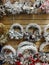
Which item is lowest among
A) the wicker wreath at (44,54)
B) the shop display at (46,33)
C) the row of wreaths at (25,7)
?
the wicker wreath at (44,54)

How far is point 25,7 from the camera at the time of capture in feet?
6.56

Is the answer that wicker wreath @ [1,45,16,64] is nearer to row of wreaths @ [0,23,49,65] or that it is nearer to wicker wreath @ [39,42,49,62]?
row of wreaths @ [0,23,49,65]

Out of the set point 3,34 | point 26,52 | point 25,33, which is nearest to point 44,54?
point 26,52

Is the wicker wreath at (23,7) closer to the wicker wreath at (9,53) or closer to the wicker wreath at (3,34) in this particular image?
the wicker wreath at (3,34)

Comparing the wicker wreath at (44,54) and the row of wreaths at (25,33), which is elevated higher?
the row of wreaths at (25,33)

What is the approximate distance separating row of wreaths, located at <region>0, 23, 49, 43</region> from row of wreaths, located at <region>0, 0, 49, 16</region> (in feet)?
0.46

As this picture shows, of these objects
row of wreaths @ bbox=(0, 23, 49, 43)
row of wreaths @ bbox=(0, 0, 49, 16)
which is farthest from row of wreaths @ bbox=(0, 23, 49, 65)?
row of wreaths @ bbox=(0, 0, 49, 16)

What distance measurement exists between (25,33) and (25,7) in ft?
0.84

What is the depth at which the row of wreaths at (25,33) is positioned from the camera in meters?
2.01

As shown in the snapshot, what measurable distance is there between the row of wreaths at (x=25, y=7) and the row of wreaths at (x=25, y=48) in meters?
0.14

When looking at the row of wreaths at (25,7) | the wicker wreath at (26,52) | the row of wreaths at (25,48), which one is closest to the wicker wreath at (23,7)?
the row of wreaths at (25,7)

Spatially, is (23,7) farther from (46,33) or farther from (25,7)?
(46,33)

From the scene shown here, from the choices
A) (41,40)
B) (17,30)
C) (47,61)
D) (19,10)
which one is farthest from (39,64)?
(19,10)

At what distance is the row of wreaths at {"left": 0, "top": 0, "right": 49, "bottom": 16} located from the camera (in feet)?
6.54
